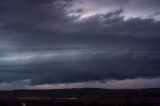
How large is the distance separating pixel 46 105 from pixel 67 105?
25.2 ft

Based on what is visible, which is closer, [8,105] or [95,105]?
[8,105]

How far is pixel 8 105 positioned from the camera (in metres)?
145

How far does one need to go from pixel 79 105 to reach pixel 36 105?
50.5ft

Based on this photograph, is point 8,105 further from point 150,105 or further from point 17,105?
point 150,105

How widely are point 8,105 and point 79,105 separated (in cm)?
2471

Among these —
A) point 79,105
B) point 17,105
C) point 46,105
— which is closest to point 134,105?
point 79,105

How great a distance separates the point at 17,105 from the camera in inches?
5797

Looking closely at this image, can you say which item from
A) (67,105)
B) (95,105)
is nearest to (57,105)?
(67,105)

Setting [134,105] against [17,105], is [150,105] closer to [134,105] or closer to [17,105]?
[134,105]

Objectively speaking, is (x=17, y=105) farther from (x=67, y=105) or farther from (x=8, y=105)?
(x=67, y=105)

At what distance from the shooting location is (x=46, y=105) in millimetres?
152500

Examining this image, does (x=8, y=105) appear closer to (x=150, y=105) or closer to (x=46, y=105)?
(x=46, y=105)

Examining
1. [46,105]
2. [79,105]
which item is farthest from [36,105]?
[79,105]

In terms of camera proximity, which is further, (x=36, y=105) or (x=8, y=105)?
(x=36, y=105)
